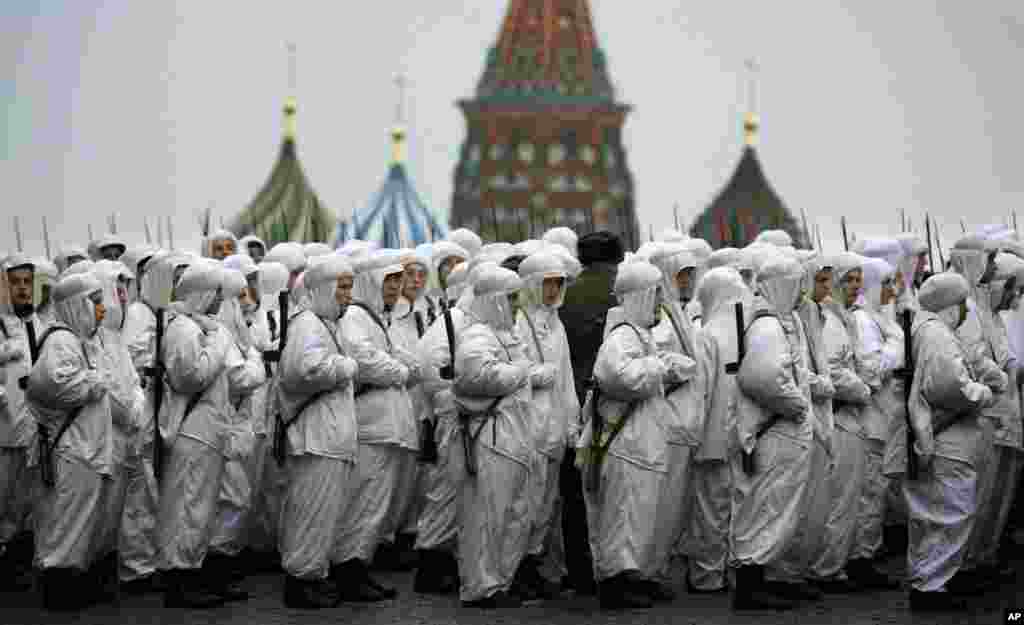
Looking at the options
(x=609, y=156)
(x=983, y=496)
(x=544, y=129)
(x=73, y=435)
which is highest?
(x=544, y=129)

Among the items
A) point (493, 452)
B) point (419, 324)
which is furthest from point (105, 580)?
point (419, 324)

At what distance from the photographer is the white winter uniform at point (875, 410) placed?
15328 mm

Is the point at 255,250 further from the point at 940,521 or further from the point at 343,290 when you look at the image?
the point at 940,521

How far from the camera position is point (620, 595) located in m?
14.0

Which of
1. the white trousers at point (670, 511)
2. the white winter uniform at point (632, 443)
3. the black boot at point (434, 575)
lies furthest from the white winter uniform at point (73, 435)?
the white trousers at point (670, 511)

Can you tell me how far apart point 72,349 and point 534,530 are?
3.09 m

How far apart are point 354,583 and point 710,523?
2379mm

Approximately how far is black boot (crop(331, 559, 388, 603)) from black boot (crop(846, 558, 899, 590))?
313 centimetres

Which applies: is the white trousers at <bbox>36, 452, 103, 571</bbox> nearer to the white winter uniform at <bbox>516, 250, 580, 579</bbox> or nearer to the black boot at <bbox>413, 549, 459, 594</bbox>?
the black boot at <bbox>413, 549, 459, 594</bbox>

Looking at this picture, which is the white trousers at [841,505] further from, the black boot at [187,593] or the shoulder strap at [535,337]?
the black boot at [187,593]

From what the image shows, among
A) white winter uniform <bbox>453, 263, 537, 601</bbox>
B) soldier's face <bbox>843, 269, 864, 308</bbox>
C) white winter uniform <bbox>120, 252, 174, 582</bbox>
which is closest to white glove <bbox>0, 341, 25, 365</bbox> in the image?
white winter uniform <bbox>120, 252, 174, 582</bbox>

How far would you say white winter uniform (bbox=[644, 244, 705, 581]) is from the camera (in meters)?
14.2

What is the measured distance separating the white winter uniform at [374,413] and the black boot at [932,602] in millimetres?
3416

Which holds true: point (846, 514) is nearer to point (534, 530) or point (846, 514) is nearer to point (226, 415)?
point (534, 530)
